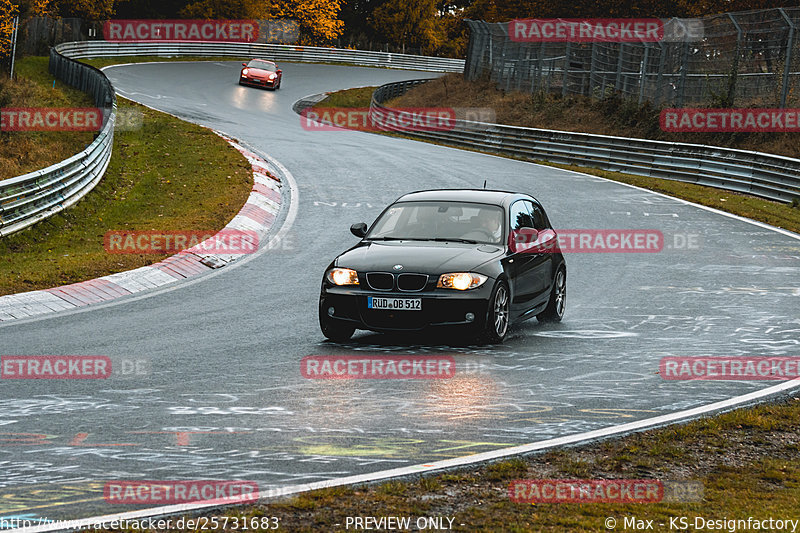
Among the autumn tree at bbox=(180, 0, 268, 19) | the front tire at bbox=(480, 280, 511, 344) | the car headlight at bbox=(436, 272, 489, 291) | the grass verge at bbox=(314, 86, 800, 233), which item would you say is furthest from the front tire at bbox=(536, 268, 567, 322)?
the autumn tree at bbox=(180, 0, 268, 19)

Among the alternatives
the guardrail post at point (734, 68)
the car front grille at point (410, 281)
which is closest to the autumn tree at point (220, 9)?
the guardrail post at point (734, 68)

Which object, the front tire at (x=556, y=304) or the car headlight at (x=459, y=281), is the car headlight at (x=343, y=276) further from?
the front tire at (x=556, y=304)

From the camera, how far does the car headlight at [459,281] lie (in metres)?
10.3

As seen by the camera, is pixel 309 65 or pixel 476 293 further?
pixel 309 65

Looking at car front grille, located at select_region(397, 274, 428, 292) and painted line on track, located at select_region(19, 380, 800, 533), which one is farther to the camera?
car front grille, located at select_region(397, 274, 428, 292)

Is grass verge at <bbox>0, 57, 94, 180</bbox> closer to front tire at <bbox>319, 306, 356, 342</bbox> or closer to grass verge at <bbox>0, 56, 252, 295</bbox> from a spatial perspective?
grass verge at <bbox>0, 56, 252, 295</bbox>

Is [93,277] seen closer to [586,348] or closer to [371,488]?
[586,348]

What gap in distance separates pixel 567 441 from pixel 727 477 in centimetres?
111

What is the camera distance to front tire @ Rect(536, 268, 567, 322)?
41.0 feet

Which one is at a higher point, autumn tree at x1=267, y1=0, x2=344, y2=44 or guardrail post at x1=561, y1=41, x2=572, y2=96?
autumn tree at x1=267, y1=0, x2=344, y2=44

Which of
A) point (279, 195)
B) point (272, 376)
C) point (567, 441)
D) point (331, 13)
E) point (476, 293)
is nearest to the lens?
point (567, 441)

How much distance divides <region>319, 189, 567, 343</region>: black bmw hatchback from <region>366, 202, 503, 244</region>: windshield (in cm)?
1

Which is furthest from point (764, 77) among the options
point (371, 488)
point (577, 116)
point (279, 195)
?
point (371, 488)

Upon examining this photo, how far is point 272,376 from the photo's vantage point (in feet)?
30.0
